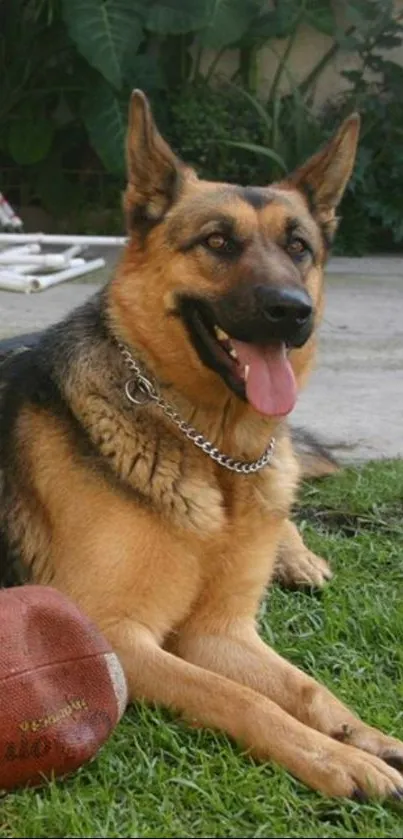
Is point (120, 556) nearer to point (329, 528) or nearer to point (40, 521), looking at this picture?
point (40, 521)

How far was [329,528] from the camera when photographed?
4.55m

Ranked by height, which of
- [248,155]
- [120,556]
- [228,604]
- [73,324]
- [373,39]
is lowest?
[248,155]

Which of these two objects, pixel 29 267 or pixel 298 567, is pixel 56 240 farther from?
pixel 298 567

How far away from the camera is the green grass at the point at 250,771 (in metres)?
2.50

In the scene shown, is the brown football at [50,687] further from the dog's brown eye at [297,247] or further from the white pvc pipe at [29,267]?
the white pvc pipe at [29,267]

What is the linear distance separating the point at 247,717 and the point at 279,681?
0.33 meters

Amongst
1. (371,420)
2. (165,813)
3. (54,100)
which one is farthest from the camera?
(54,100)

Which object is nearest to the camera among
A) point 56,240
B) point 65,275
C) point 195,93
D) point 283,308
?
point 283,308

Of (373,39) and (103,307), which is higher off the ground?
(103,307)

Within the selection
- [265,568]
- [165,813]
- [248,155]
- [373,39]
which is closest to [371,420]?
[265,568]

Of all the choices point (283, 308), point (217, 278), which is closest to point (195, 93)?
point (217, 278)

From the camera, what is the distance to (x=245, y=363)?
329cm

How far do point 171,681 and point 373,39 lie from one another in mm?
8873

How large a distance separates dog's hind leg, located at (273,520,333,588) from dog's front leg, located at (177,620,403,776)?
56cm
